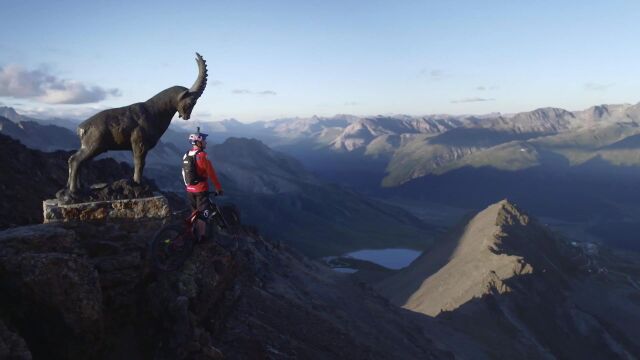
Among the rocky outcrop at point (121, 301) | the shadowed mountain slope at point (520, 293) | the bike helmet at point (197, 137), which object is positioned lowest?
the shadowed mountain slope at point (520, 293)

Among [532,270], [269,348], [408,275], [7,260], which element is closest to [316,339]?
[269,348]

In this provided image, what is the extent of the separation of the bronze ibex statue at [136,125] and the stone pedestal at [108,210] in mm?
929

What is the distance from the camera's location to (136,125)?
19469mm

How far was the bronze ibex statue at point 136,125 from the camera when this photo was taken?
19109 millimetres

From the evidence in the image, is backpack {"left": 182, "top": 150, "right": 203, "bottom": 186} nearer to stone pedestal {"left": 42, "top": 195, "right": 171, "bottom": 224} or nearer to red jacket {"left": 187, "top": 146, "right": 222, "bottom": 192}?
red jacket {"left": 187, "top": 146, "right": 222, "bottom": 192}

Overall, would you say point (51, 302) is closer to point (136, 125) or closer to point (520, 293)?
point (136, 125)

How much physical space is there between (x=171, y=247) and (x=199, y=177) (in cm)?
265

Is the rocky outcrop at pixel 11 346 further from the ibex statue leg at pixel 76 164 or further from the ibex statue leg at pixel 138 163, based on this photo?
the ibex statue leg at pixel 138 163

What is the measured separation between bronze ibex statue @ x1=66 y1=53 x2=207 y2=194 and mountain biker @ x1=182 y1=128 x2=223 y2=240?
6.73ft

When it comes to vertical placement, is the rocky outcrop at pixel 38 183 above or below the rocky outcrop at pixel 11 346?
above

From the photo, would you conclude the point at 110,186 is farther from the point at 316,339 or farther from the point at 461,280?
the point at 461,280

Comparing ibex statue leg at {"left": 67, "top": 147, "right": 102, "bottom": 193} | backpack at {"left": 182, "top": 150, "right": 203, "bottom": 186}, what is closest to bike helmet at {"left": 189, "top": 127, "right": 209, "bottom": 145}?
backpack at {"left": 182, "top": 150, "right": 203, "bottom": 186}

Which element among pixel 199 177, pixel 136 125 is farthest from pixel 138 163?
pixel 199 177

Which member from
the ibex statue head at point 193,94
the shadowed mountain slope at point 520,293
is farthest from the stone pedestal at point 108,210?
the shadowed mountain slope at point 520,293
